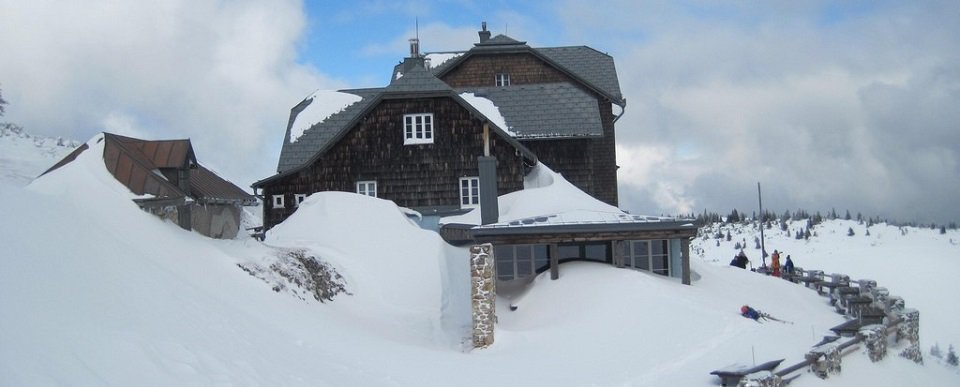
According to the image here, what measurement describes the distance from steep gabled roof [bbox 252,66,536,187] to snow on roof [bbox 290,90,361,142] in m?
0.24

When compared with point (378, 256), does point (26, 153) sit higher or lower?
higher

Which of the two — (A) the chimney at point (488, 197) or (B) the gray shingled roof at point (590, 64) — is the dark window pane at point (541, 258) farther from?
(B) the gray shingled roof at point (590, 64)

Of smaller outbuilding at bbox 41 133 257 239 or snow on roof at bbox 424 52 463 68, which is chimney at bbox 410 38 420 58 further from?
smaller outbuilding at bbox 41 133 257 239

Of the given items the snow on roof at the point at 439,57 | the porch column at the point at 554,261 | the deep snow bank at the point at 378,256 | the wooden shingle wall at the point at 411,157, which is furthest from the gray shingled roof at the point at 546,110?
the porch column at the point at 554,261

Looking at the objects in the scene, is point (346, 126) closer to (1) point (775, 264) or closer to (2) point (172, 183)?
(2) point (172, 183)

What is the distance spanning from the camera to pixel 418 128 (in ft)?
97.2

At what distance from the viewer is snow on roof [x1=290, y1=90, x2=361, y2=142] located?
33219mm

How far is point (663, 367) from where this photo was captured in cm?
1523

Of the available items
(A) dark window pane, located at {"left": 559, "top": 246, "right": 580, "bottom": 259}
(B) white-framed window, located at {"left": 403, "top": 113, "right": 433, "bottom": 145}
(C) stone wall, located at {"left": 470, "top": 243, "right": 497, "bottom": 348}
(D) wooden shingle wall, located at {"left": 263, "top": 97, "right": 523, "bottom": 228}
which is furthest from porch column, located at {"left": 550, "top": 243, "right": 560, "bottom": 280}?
(B) white-framed window, located at {"left": 403, "top": 113, "right": 433, "bottom": 145}

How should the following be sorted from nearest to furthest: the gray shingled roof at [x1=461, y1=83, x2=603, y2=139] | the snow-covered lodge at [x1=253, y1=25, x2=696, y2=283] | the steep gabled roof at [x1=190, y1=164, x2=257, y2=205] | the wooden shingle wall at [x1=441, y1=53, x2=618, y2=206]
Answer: the steep gabled roof at [x1=190, y1=164, x2=257, y2=205]
the snow-covered lodge at [x1=253, y1=25, x2=696, y2=283]
the gray shingled roof at [x1=461, y1=83, x2=603, y2=139]
the wooden shingle wall at [x1=441, y1=53, x2=618, y2=206]

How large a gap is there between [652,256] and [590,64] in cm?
1956

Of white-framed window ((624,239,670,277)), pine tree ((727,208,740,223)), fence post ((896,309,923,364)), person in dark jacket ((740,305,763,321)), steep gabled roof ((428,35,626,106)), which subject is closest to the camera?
person in dark jacket ((740,305,763,321))

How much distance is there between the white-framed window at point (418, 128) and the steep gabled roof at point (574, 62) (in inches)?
376

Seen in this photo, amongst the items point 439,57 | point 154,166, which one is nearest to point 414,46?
point 439,57
